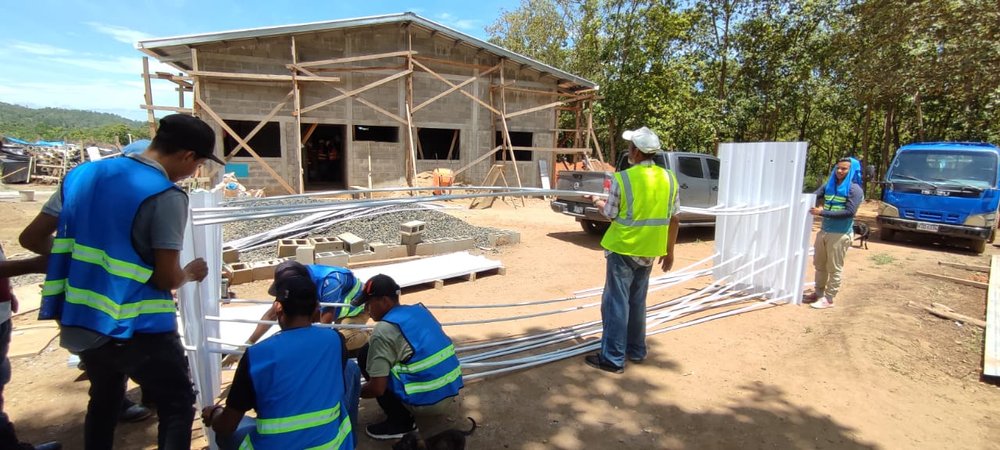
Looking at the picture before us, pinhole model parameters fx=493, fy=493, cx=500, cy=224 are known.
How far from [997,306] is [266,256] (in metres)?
8.74

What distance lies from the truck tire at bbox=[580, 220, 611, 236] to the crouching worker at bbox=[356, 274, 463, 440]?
285 inches

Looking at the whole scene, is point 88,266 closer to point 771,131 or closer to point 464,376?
point 464,376

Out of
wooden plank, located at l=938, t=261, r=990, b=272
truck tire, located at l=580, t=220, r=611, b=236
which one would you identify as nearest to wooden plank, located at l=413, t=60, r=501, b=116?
truck tire, located at l=580, t=220, r=611, b=236

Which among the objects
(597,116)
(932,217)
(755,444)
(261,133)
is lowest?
(755,444)

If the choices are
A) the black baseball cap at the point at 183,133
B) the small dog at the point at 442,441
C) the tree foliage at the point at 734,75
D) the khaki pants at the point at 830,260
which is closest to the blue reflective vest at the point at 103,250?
the black baseball cap at the point at 183,133

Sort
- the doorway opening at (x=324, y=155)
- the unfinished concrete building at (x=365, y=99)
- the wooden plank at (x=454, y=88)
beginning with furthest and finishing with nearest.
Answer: the doorway opening at (x=324, y=155)
the wooden plank at (x=454, y=88)
the unfinished concrete building at (x=365, y=99)

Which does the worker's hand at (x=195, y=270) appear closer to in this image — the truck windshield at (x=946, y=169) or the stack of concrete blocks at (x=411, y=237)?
the stack of concrete blocks at (x=411, y=237)

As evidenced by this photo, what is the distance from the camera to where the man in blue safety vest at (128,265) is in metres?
1.84

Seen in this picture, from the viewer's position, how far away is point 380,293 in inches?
105

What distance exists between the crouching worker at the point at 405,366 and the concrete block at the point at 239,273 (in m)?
3.96

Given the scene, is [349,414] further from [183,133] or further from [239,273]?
[239,273]

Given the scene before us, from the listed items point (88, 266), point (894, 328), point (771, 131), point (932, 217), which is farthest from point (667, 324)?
point (771, 131)

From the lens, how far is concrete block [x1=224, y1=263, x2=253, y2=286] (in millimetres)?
5923

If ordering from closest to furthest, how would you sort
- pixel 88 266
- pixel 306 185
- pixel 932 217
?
pixel 88 266
pixel 932 217
pixel 306 185
